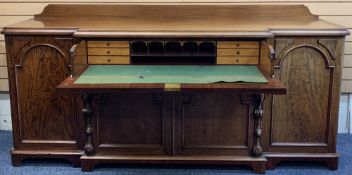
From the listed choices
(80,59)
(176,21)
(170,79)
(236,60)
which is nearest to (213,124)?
(236,60)

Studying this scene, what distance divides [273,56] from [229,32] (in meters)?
0.32

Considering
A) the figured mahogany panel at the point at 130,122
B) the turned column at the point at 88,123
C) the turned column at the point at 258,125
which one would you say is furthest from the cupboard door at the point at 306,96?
the turned column at the point at 88,123

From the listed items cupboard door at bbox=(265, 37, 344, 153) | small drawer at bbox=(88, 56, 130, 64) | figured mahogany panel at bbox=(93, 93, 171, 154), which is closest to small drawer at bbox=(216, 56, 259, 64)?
cupboard door at bbox=(265, 37, 344, 153)

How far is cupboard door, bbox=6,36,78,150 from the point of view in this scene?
117 inches

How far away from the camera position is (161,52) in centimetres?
294

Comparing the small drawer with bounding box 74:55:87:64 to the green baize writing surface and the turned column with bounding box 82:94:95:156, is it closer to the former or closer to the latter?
the green baize writing surface

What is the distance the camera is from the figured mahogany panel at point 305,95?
294cm

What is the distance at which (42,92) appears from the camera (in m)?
3.08

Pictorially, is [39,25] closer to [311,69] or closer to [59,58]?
[59,58]

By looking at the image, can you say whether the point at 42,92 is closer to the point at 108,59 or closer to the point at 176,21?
the point at 108,59

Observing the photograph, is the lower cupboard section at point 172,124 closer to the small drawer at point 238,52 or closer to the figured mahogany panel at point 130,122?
the figured mahogany panel at point 130,122

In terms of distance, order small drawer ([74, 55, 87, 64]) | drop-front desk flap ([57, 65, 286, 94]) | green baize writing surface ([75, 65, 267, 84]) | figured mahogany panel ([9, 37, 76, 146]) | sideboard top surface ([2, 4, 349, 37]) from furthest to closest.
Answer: figured mahogany panel ([9, 37, 76, 146]) → sideboard top surface ([2, 4, 349, 37]) → small drawer ([74, 55, 87, 64]) → green baize writing surface ([75, 65, 267, 84]) → drop-front desk flap ([57, 65, 286, 94])

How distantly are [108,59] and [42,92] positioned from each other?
1.63 ft

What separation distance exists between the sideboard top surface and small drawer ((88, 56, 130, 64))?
0.50 ft
